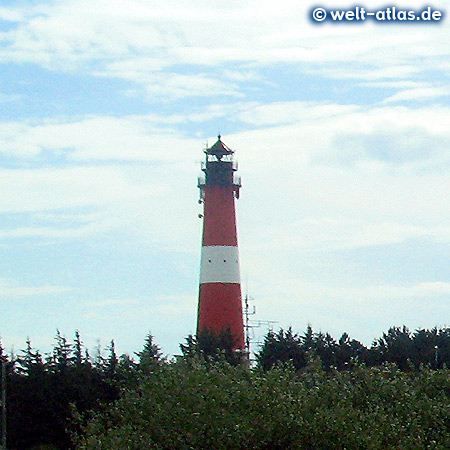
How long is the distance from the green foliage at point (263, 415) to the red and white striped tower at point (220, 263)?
19.3 meters

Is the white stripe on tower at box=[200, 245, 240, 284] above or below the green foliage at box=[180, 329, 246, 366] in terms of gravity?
above

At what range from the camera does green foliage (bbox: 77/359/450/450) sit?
27216mm

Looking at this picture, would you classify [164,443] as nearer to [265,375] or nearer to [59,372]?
[265,375]

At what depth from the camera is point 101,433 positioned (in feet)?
95.3

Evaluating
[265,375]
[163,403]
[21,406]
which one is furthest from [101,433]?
[21,406]

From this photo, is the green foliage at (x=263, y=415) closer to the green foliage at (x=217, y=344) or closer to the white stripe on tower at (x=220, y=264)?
the green foliage at (x=217, y=344)

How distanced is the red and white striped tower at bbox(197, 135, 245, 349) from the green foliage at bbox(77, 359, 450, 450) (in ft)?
63.2

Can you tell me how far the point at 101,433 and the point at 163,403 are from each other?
6.70ft

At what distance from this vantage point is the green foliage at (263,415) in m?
27.2

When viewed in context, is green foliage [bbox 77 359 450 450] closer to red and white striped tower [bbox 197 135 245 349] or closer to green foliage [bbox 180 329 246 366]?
green foliage [bbox 180 329 246 366]

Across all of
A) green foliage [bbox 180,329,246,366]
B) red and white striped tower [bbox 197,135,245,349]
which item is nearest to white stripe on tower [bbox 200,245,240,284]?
red and white striped tower [bbox 197,135,245,349]

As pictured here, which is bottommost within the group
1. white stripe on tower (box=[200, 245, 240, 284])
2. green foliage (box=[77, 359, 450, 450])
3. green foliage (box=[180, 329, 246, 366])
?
green foliage (box=[77, 359, 450, 450])

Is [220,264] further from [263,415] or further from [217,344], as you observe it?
[263,415]

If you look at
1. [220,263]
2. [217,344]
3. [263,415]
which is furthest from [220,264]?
[263,415]
